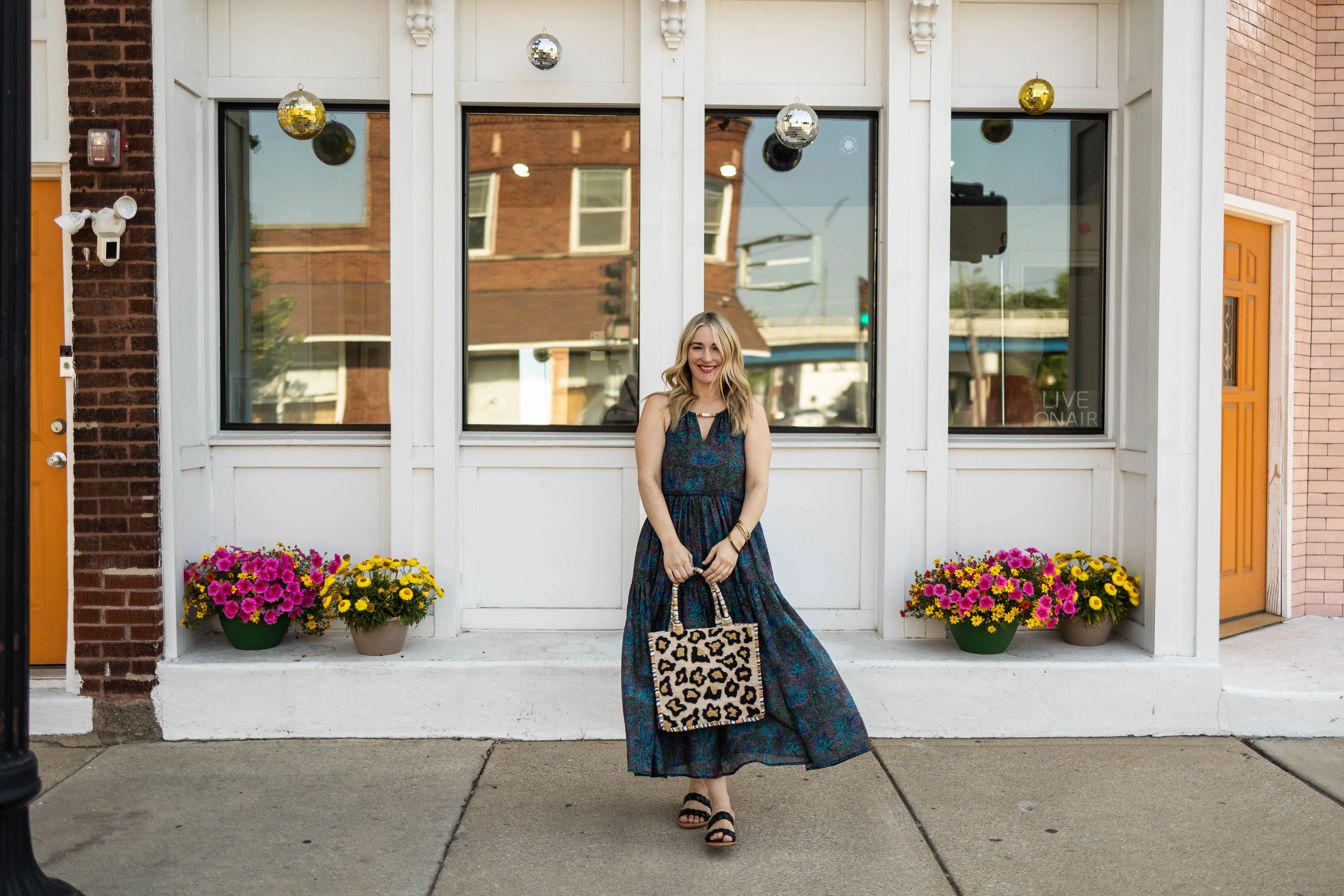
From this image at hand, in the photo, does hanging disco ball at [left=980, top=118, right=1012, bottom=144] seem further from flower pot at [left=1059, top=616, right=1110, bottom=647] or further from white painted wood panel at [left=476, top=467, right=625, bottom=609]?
white painted wood panel at [left=476, top=467, right=625, bottom=609]

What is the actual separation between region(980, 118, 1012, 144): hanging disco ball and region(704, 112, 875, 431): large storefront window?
0.61m

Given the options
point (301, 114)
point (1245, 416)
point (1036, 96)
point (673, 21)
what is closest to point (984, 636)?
point (1245, 416)

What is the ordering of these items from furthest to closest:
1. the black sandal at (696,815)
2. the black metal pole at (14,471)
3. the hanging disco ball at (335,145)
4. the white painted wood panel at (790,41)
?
the hanging disco ball at (335,145) → the white painted wood panel at (790,41) → the black sandal at (696,815) → the black metal pole at (14,471)

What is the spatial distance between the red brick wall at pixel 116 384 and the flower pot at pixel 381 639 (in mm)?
890

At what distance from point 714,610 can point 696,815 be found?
2.57ft

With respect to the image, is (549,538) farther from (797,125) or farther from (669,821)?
(797,125)

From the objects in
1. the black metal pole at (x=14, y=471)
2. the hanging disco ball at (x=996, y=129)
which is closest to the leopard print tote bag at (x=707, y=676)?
the black metal pole at (x=14, y=471)

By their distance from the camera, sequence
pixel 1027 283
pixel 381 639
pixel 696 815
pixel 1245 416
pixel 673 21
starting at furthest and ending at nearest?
1. pixel 1245 416
2. pixel 1027 283
3. pixel 673 21
4. pixel 381 639
5. pixel 696 815

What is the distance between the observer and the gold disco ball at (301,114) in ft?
16.2

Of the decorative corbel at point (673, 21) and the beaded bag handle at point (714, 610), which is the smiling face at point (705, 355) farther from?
the decorative corbel at point (673, 21)

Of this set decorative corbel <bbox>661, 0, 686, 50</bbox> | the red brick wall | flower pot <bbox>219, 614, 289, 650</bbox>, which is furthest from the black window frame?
the red brick wall

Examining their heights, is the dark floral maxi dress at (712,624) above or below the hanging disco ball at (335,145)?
below

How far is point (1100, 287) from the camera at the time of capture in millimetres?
5418

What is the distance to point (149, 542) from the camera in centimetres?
475
